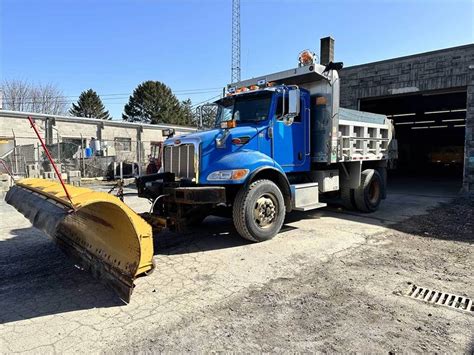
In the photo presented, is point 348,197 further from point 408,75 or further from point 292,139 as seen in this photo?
point 408,75

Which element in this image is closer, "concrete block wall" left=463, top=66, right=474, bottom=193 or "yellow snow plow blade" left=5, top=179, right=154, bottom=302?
"yellow snow plow blade" left=5, top=179, right=154, bottom=302

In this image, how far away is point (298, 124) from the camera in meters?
6.97

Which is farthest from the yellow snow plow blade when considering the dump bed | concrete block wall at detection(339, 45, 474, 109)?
concrete block wall at detection(339, 45, 474, 109)

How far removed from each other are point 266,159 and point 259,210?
34.7 inches

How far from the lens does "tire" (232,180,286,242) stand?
5.63 metres

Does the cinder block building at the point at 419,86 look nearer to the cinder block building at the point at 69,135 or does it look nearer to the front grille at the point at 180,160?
the front grille at the point at 180,160

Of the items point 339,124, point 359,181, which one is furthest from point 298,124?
point 359,181

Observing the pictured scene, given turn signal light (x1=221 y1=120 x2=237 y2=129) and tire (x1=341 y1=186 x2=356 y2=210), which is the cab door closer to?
turn signal light (x1=221 y1=120 x2=237 y2=129)

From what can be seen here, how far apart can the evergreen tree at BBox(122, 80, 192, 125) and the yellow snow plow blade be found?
50.0 metres

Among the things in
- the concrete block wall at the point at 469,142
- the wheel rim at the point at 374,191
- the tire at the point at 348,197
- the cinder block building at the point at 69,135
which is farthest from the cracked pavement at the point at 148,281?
the cinder block building at the point at 69,135

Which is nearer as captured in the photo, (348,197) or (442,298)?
(442,298)

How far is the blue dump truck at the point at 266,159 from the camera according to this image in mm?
5582

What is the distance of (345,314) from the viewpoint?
11.3ft

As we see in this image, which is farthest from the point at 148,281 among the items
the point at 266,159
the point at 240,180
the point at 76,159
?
the point at 76,159
